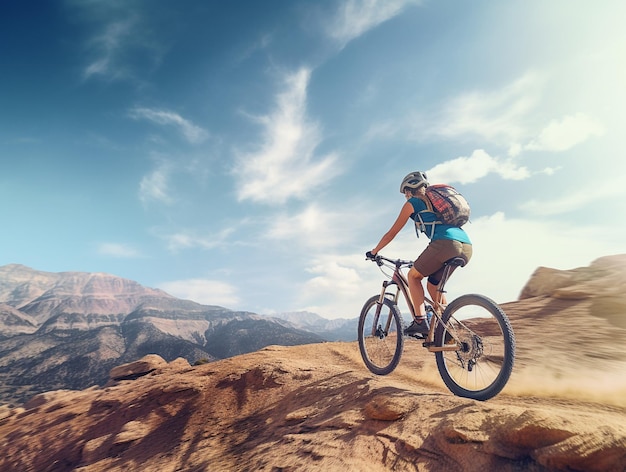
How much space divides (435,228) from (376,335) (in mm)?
3498

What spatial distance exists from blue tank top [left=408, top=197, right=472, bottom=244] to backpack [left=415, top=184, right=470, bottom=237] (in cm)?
5

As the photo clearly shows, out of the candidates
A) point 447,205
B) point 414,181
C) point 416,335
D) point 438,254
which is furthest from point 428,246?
point 416,335

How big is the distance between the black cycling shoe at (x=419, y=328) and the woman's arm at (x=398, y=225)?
1757mm

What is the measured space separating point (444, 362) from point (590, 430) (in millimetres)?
2498

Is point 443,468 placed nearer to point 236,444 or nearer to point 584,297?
point 236,444

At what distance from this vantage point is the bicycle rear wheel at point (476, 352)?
4.52 metres

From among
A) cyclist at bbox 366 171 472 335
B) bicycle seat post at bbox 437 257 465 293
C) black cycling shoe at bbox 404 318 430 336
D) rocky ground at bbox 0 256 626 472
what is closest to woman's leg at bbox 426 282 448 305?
cyclist at bbox 366 171 472 335

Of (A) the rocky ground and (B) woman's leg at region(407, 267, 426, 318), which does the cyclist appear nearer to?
(B) woman's leg at region(407, 267, 426, 318)

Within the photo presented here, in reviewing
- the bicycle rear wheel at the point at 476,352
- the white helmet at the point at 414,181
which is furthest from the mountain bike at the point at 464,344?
the white helmet at the point at 414,181

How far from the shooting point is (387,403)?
4.62 m

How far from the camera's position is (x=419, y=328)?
232 inches

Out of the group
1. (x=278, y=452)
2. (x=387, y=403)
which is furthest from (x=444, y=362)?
(x=278, y=452)

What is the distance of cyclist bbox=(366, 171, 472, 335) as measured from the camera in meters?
5.58

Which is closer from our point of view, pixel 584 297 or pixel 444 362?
pixel 444 362
